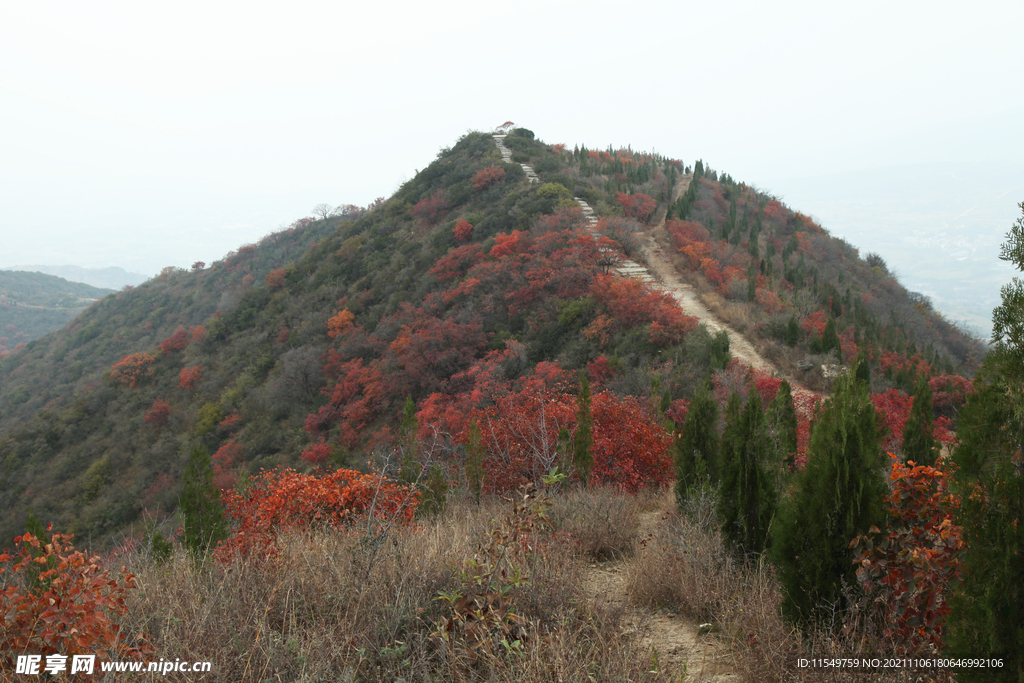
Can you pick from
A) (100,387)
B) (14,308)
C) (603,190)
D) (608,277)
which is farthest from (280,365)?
(14,308)

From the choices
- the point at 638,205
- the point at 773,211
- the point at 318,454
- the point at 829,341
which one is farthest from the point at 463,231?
the point at 773,211

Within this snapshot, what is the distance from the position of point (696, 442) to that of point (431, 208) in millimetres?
30190

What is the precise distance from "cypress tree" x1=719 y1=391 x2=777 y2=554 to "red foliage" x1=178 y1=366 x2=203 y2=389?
31949 mm

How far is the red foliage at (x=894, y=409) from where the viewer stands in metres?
9.81

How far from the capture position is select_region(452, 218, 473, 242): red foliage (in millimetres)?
27844

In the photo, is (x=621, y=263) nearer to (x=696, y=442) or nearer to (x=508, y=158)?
(x=696, y=442)

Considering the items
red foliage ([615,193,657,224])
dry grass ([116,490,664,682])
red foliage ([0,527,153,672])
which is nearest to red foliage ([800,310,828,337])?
red foliage ([615,193,657,224])

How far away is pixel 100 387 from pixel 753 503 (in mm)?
38959

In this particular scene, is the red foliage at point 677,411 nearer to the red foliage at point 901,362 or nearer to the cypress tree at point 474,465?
the cypress tree at point 474,465

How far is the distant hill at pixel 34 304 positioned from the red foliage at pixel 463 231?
235 ft

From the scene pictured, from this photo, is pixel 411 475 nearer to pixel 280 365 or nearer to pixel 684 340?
pixel 684 340

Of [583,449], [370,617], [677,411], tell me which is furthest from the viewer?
[677,411]

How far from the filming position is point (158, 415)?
27422 mm

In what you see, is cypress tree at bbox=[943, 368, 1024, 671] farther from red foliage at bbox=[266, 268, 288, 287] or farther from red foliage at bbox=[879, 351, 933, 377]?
red foliage at bbox=[266, 268, 288, 287]
